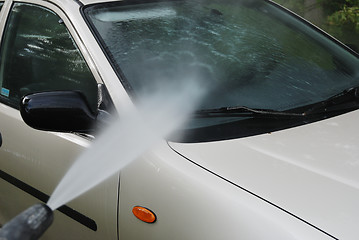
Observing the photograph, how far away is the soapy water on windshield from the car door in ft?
0.14

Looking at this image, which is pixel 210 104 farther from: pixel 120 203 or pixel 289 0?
pixel 289 0

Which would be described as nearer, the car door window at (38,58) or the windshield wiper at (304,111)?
the windshield wiper at (304,111)

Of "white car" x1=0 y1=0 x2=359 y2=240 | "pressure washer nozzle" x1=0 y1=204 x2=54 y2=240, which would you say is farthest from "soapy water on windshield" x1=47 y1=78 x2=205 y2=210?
"pressure washer nozzle" x1=0 y1=204 x2=54 y2=240

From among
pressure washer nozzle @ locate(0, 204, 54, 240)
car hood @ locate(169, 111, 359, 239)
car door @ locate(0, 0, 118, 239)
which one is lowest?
car door @ locate(0, 0, 118, 239)

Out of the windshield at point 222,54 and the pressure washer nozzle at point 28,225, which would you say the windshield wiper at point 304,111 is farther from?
the pressure washer nozzle at point 28,225

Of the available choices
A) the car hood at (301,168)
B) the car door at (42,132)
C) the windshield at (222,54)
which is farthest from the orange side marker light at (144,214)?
the windshield at (222,54)

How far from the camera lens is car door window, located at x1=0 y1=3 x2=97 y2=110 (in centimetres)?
209

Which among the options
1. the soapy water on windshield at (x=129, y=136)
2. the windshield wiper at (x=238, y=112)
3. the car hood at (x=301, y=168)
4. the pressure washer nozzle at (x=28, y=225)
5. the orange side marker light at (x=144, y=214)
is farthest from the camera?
the windshield wiper at (x=238, y=112)

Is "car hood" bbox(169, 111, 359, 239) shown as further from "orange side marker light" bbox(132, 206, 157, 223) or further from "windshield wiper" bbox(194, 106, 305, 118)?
"orange side marker light" bbox(132, 206, 157, 223)

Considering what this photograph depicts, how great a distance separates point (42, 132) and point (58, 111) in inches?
15.8

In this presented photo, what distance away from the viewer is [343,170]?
1.61m

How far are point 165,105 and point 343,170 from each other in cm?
74

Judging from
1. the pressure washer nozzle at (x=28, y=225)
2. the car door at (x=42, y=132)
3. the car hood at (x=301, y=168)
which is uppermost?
the pressure washer nozzle at (x=28, y=225)

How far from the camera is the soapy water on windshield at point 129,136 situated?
1.75 meters
